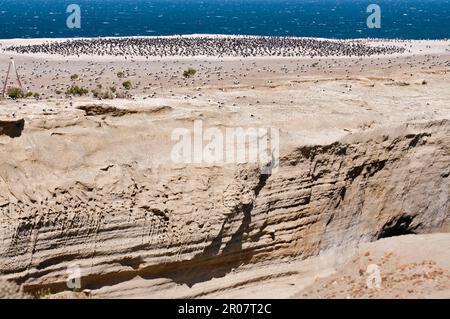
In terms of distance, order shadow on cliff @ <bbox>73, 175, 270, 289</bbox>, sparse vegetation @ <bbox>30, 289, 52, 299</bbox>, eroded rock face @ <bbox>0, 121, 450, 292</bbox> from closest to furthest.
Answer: eroded rock face @ <bbox>0, 121, 450, 292</bbox>, sparse vegetation @ <bbox>30, 289, 52, 299</bbox>, shadow on cliff @ <bbox>73, 175, 270, 289</bbox>

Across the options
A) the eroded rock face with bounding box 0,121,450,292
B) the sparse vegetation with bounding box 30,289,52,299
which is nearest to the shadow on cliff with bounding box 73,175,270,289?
the eroded rock face with bounding box 0,121,450,292

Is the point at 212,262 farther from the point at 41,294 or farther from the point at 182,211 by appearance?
the point at 41,294

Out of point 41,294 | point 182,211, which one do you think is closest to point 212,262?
point 182,211

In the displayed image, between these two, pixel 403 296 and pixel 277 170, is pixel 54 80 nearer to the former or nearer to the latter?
pixel 277 170

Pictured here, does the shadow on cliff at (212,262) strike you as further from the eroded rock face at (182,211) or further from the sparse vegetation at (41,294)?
the sparse vegetation at (41,294)

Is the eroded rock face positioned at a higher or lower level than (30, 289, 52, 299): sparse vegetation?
higher

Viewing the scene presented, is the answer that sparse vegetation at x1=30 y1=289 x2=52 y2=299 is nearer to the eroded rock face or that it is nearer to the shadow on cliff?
the eroded rock face

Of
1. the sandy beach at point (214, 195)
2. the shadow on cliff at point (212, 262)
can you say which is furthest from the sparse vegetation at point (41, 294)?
the shadow on cliff at point (212, 262)

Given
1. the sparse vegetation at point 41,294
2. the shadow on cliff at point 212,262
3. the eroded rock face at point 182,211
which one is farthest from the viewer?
the shadow on cliff at point 212,262
